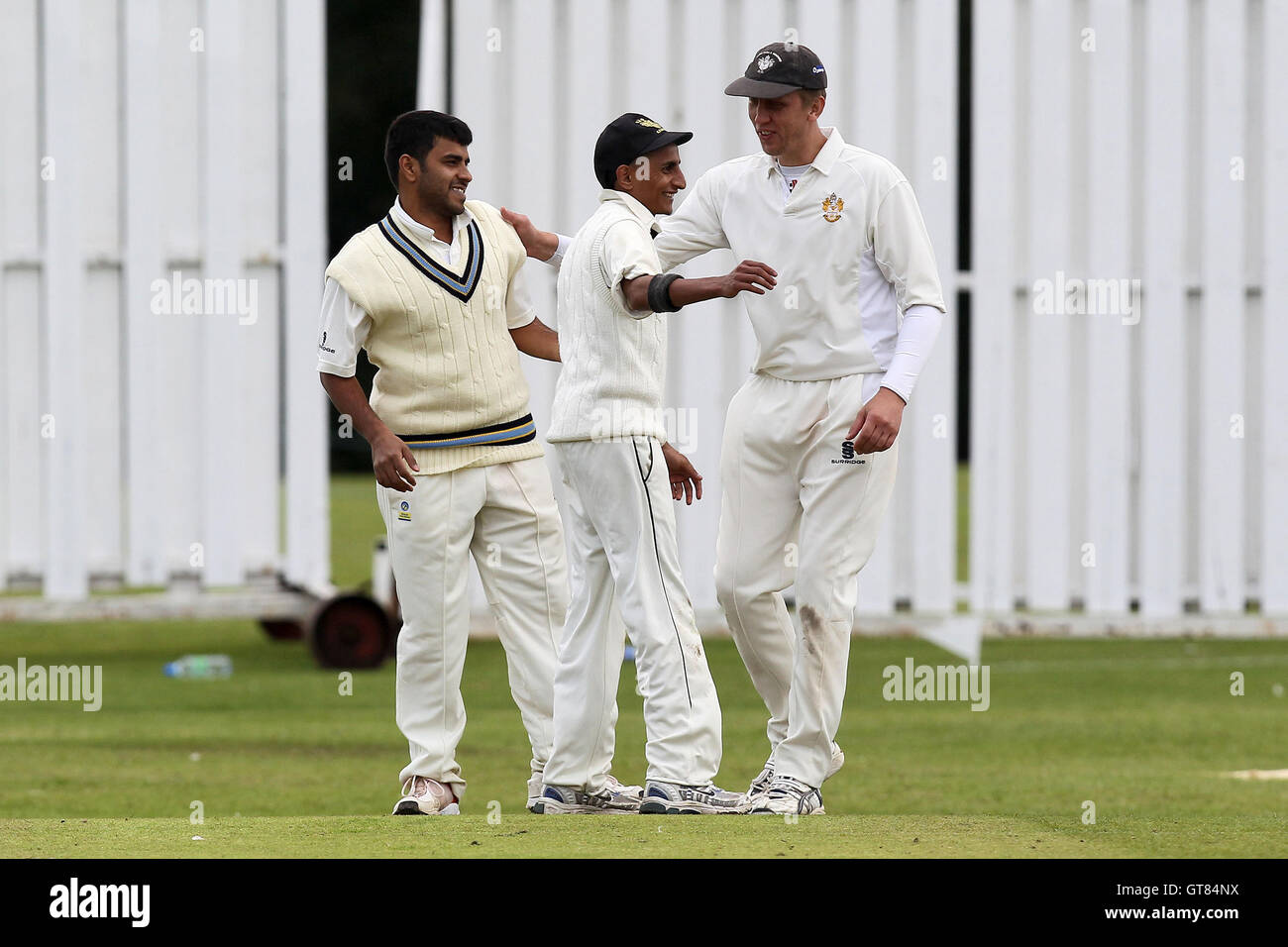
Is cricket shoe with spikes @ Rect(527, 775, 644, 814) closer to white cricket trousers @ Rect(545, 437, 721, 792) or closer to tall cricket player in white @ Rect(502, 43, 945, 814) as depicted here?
white cricket trousers @ Rect(545, 437, 721, 792)

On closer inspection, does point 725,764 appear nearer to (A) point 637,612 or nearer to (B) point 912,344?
(A) point 637,612

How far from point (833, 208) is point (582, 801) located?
74.6 inches

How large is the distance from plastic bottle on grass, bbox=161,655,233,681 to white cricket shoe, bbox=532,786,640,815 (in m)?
6.20

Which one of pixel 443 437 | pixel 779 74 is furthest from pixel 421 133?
pixel 779 74

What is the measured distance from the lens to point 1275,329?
11617 mm

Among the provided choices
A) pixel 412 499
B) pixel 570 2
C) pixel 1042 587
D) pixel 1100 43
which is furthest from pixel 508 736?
pixel 1100 43

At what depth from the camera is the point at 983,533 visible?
11.6 meters

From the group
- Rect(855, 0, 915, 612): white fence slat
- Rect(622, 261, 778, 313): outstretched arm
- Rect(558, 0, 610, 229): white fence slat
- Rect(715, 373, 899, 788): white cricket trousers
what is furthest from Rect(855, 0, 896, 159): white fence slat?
Rect(622, 261, 778, 313): outstretched arm

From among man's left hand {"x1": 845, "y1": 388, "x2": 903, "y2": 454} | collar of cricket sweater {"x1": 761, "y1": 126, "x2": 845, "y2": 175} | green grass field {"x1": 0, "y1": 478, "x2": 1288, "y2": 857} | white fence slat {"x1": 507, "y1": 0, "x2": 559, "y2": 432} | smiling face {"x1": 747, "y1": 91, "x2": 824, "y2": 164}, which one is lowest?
green grass field {"x1": 0, "y1": 478, "x2": 1288, "y2": 857}

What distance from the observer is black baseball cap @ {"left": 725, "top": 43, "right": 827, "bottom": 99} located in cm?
521

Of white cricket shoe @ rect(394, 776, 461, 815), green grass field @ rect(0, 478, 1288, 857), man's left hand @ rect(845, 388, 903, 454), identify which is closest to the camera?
green grass field @ rect(0, 478, 1288, 857)

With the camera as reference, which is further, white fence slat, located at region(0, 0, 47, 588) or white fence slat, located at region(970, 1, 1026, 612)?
white fence slat, located at region(970, 1, 1026, 612)
